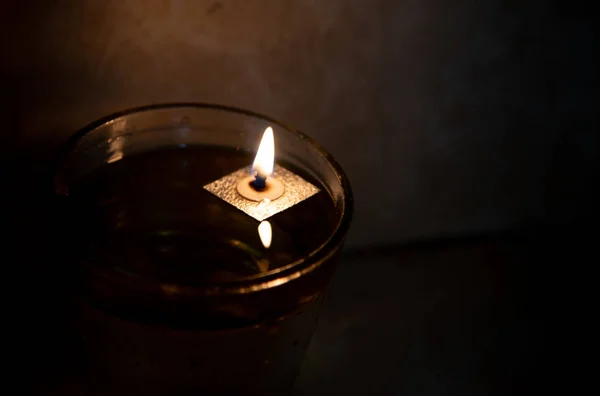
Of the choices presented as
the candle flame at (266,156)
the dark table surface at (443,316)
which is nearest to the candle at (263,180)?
the candle flame at (266,156)

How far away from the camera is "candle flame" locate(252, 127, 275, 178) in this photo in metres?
0.42

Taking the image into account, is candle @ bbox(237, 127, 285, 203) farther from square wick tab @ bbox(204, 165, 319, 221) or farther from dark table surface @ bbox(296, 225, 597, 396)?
dark table surface @ bbox(296, 225, 597, 396)

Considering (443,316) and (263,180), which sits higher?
(263,180)

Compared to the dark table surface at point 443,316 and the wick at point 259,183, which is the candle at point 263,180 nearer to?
the wick at point 259,183

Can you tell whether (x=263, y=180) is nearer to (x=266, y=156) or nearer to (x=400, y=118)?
(x=266, y=156)

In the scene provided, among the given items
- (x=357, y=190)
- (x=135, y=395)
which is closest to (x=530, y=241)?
(x=357, y=190)

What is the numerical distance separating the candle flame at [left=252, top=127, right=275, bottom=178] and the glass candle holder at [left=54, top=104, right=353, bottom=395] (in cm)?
3

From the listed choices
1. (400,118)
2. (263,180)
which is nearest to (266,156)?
(263,180)

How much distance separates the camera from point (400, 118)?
1.79 ft

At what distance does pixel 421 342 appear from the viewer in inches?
20.6

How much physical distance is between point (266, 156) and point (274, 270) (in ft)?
0.35

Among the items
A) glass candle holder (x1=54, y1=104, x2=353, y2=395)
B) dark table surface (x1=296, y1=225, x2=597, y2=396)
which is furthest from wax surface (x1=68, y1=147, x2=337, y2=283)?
dark table surface (x1=296, y1=225, x2=597, y2=396)

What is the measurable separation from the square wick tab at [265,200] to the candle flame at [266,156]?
0.7 inches

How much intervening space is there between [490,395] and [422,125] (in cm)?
23
